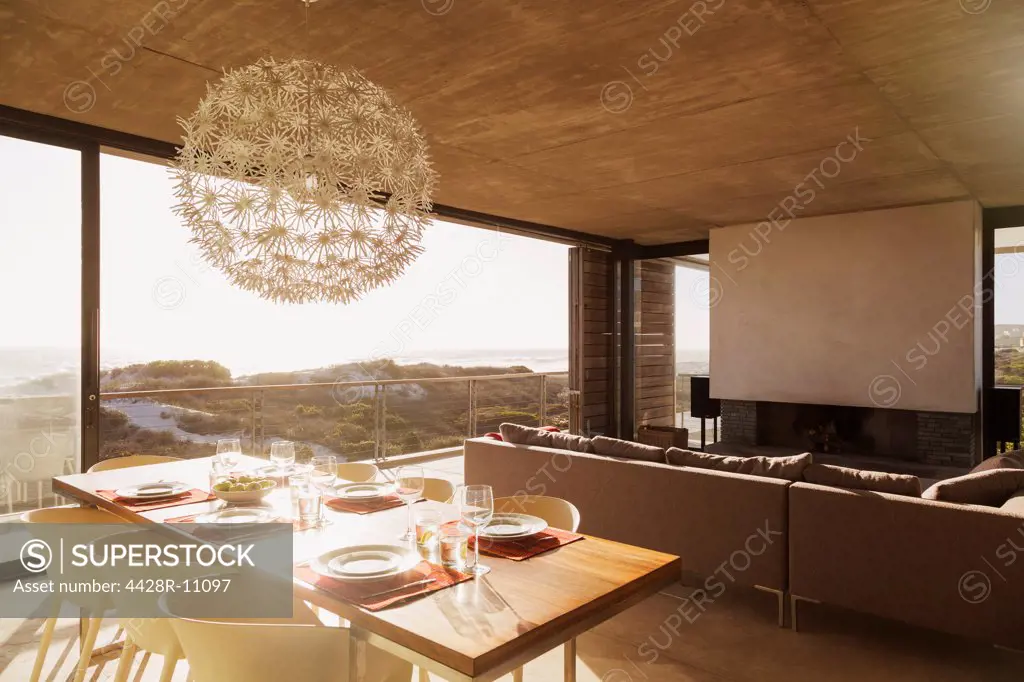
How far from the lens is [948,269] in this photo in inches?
227

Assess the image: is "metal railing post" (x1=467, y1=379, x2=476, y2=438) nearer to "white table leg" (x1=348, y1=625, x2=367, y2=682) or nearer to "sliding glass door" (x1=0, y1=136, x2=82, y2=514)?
"sliding glass door" (x1=0, y1=136, x2=82, y2=514)

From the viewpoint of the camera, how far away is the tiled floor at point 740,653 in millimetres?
2699

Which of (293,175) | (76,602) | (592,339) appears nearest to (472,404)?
(592,339)

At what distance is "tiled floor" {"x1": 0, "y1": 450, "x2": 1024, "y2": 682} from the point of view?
2699 millimetres

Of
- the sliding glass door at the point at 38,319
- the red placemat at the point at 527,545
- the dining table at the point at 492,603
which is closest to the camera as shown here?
the dining table at the point at 492,603

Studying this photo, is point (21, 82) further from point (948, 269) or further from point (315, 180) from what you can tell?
point (948, 269)

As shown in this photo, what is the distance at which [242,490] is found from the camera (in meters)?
2.28

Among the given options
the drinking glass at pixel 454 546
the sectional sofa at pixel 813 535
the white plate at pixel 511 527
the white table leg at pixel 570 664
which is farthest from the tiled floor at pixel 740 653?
the drinking glass at pixel 454 546

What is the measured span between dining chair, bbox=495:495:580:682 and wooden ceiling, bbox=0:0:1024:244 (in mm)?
1819

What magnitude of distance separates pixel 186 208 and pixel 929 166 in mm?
4713

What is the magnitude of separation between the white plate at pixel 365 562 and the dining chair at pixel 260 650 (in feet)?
0.43

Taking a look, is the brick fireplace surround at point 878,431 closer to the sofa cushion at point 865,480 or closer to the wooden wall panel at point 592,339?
the wooden wall panel at point 592,339

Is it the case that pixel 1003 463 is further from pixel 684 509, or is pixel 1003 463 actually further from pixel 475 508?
pixel 475 508

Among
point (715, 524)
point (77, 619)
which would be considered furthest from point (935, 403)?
point (77, 619)
